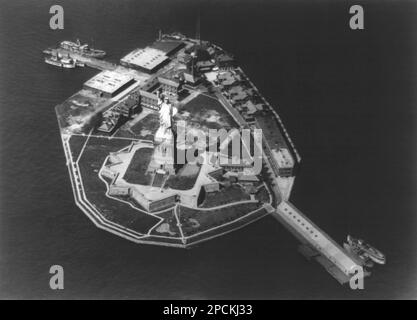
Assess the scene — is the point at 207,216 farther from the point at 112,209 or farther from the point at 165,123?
the point at 165,123

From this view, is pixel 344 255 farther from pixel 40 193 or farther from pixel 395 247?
pixel 40 193

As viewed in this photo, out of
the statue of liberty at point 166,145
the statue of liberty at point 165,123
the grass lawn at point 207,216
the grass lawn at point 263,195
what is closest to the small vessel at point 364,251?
the grass lawn at point 263,195

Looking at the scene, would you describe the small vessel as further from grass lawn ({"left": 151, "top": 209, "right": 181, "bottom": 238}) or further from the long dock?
grass lawn ({"left": 151, "top": 209, "right": 181, "bottom": 238})

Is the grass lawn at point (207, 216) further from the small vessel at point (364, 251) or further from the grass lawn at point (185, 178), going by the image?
the small vessel at point (364, 251)

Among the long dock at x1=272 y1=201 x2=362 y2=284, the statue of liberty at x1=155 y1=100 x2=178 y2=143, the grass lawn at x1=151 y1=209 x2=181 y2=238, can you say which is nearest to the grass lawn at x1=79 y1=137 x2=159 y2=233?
the grass lawn at x1=151 y1=209 x2=181 y2=238

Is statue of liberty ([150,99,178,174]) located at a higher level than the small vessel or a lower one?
higher

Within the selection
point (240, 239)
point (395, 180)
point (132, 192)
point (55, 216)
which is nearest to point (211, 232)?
point (240, 239)
